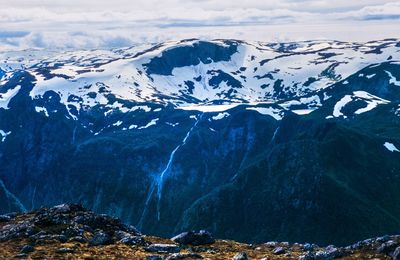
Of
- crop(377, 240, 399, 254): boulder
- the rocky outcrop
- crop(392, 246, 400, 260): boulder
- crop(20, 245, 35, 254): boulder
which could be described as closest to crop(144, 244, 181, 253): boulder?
the rocky outcrop

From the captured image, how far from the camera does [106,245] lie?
135 ft

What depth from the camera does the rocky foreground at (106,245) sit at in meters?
38.2

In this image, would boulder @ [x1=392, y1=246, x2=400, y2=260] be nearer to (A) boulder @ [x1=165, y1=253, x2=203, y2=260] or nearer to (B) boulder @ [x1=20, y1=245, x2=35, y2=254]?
(A) boulder @ [x1=165, y1=253, x2=203, y2=260]

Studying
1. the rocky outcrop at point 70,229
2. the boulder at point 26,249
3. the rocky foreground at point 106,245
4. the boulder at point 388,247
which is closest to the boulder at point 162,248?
the rocky foreground at point 106,245

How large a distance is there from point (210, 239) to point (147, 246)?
8.07 m

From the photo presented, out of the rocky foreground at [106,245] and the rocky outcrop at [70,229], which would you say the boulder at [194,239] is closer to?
the rocky foreground at [106,245]

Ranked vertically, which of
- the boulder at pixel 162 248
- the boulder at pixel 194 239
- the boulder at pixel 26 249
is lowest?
the boulder at pixel 194 239

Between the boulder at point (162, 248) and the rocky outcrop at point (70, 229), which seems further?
the rocky outcrop at point (70, 229)

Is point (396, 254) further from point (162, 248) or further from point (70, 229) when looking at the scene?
point (70, 229)

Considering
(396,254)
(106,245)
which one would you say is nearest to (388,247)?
(396,254)

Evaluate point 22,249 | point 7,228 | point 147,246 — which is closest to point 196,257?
point 147,246

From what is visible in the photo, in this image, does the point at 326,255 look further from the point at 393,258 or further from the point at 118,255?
the point at 118,255

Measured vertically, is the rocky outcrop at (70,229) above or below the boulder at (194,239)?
above

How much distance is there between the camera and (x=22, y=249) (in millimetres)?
37906
